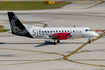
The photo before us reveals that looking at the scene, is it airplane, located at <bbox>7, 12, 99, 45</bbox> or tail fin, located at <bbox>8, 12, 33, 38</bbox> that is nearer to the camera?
airplane, located at <bbox>7, 12, 99, 45</bbox>

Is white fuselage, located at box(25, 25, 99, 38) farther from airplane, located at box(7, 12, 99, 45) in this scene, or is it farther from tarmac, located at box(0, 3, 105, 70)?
tarmac, located at box(0, 3, 105, 70)

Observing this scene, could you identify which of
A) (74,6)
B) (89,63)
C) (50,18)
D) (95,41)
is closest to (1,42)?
(95,41)

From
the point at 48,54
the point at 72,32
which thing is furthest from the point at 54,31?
the point at 48,54

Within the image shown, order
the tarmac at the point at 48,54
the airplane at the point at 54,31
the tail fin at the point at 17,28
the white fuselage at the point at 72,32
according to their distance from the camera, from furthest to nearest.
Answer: the tail fin at the point at 17,28, the white fuselage at the point at 72,32, the airplane at the point at 54,31, the tarmac at the point at 48,54

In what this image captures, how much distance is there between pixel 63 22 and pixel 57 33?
28.2 metres

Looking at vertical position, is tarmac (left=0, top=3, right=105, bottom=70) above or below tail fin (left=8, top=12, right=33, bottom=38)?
below

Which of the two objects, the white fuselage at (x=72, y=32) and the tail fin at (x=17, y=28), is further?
the tail fin at (x=17, y=28)

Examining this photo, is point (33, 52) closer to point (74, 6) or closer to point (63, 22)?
point (63, 22)

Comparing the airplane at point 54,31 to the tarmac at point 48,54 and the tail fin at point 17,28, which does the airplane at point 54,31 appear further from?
the tarmac at point 48,54

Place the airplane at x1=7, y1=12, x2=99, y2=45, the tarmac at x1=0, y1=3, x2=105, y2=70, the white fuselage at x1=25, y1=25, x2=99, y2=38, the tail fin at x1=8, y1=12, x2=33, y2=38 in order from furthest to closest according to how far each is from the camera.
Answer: the tail fin at x1=8, y1=12, x2=33, y2=38 < the white fuselage at x1=25, y1=25, x2=99, y2=38 < the airplane at x1=7, y1=12, x2=99, y2=45 < the tarmac at x1=0, y1=3, x2=105, y2=70

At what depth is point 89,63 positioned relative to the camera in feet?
94.1

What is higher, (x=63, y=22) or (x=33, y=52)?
(x=63, y=22)

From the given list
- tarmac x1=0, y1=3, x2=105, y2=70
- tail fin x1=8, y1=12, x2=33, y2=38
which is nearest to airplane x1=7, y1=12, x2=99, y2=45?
tail fin x1=8, y1=12, x2=33, y2=38

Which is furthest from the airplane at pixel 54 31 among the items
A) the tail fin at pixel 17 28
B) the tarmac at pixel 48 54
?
the tarmac at pixel 48 54
